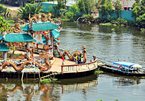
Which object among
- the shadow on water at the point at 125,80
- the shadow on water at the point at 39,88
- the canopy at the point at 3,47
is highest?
the canopy at the point at 3,47

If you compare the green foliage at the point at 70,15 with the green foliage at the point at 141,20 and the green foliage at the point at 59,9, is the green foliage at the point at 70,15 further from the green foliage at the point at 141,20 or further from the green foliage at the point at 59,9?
the green foliage at the point at 141,20

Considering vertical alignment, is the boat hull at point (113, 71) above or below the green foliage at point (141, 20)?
below

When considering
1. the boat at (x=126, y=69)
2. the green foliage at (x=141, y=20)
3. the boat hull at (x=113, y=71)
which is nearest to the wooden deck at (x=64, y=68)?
the boat hull at (x=113, y=71)

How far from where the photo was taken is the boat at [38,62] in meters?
44.4

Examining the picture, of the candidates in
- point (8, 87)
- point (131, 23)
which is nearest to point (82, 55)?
point (8, 87)

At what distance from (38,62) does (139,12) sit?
5296 cm

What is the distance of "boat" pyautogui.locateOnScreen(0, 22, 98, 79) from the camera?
146ft

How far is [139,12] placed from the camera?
9575cm

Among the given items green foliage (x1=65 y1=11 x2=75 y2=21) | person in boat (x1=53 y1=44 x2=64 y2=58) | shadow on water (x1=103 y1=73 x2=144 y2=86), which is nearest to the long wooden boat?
shadow on water (x1=103 y1=73 x2=144 y2=86)

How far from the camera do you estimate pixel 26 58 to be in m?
46.1

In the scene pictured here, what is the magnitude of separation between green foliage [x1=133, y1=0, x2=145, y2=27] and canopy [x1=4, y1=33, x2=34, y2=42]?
48169 millimetres

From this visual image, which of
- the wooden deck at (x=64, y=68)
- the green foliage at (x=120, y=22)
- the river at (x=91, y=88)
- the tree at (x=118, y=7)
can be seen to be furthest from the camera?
the tree at (x=118, y=7)

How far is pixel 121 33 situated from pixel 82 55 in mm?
35435

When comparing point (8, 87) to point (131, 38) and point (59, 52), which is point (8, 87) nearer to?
point (59, 52)
